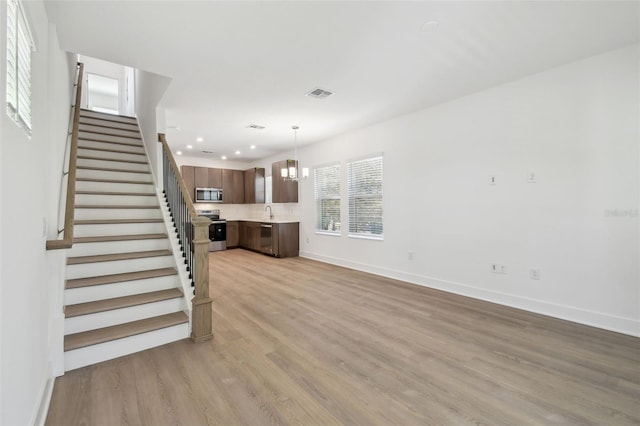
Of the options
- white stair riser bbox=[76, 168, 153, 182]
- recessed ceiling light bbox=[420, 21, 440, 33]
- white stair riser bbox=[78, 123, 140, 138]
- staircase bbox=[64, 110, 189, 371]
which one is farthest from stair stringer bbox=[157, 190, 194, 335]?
recessed ceiling light bbox=[420, 21, 440, 33]

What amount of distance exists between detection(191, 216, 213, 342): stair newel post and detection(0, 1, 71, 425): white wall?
3.10ft

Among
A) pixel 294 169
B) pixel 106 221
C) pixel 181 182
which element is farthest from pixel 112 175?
pixel 294 169

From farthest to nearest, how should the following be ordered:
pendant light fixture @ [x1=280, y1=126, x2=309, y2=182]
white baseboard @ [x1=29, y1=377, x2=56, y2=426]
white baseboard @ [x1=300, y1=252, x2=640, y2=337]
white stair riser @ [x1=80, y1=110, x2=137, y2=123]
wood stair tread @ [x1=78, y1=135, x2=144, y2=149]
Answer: pendant light fixture @ [x1=280, y1=126, x2=309, y2=182], white stair riser @ [x1=80, y1=110, x2=137, y2=123], wood stair tread @ [x1=78, y1=135, x2=144, y2=149], white baseboard @ [x1=300, y1=252, x2=640, y2=337], white baseboard @ [x1=29, y1=377, x2=56, y2=426]

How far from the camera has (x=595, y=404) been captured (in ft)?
5.89

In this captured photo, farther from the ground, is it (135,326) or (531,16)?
(531,16)

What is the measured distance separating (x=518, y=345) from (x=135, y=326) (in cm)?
338

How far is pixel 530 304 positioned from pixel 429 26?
10.4 ft

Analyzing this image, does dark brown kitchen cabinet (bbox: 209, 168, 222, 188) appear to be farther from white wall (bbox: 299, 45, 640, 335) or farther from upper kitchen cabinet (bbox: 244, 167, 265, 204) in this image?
white wall (bbox: 299, 45, 640, 335)

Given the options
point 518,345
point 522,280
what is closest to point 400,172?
point 522,280

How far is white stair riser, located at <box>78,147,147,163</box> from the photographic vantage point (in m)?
4.41

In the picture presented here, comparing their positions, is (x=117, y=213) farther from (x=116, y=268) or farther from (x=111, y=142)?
(x=111, y=142)

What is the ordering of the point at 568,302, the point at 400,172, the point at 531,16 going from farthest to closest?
the point at 400,172
the point at 568,302
the point at 531,16

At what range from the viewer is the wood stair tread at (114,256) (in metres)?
2.88

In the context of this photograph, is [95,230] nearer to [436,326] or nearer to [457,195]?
[436,326]
